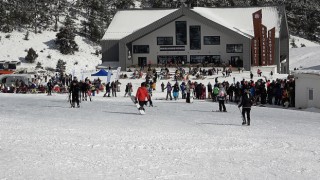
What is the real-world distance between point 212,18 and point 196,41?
119 inches

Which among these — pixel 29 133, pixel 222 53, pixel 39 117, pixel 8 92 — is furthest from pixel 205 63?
pixel 29 133

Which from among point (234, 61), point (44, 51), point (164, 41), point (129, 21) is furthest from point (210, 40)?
point (44, 51)

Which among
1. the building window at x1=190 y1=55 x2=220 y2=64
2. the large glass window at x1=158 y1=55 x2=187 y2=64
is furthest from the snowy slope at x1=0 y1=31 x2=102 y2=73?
the building window at x1=190 y1=55 x2=220 y2=64

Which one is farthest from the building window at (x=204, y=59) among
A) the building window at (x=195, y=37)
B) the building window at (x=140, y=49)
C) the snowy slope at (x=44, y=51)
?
the snowy slope at (x=44, y=51)

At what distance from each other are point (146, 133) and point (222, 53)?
1731 inches

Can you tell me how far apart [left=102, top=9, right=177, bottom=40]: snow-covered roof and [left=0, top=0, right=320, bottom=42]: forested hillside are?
587 inches

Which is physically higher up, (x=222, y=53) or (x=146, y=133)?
(x=222, y=53)

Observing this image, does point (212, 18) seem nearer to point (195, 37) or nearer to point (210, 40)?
point (210, 40)

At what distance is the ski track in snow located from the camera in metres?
10.8

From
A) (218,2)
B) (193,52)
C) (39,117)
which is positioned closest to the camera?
(39,117)

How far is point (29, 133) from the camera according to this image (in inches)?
596

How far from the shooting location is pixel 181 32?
59562 millimetres

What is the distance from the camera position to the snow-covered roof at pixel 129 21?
202 feet

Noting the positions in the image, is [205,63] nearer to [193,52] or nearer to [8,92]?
[193,52]
